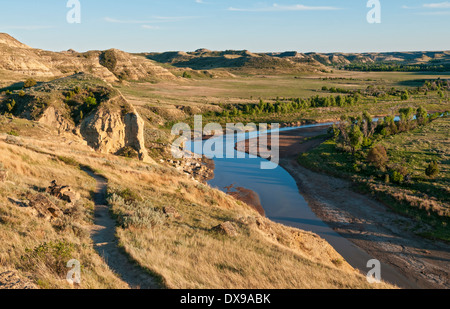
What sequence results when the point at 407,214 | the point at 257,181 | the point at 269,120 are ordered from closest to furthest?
the point at 407,214 → the point at 257,181 → the point at 269,120

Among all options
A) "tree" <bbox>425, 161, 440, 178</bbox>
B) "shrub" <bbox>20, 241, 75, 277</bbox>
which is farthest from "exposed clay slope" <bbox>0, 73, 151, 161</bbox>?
"tree" <bbox>425, 161, 440, 178</bbox>

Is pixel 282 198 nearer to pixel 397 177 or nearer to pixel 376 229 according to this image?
pixel 376 229

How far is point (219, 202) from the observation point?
74.1 ft

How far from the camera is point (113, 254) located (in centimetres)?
1058

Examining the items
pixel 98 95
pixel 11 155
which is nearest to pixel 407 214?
pixel 11 155

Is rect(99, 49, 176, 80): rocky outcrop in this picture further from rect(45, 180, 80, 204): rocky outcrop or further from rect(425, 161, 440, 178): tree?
rect(45, 180, 80, 204): rocky outcrop

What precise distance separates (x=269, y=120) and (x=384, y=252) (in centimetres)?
5667

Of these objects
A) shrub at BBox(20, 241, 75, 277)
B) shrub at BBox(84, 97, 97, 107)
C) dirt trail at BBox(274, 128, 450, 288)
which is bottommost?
dirt trail at BBox(274, 128, 450, 288)

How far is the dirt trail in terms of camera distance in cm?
2169

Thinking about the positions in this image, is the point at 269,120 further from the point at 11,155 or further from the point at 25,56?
the point at 11,155

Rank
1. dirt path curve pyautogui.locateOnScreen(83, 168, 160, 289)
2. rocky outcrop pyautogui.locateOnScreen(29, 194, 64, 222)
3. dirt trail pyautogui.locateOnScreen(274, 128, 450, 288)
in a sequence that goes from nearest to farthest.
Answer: dirt path curve pyautogui.locateOnScreen(83, 168, 160, 289) < rocky outcrop pyautogui.locateOnScreen(29, 194, 64, 222) < dirt trail pyautogui.locateOnScreen(274, 128, 450, 288)

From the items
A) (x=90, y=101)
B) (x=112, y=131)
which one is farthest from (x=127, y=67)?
(x=112, y=131)

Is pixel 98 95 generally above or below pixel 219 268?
above

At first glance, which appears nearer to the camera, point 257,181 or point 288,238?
point 288,238
